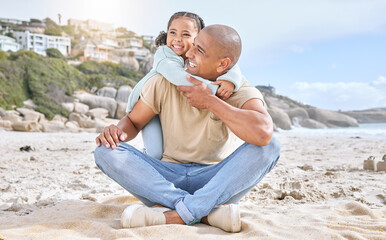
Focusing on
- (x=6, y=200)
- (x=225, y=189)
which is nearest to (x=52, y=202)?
(x=6, y=200)

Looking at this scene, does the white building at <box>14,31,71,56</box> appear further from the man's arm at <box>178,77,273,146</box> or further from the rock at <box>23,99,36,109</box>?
the man's arm at <box>178,77,273,146</box>

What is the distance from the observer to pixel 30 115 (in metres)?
16.8

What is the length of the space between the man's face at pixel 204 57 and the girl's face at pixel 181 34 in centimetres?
48

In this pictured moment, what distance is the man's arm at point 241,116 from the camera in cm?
219

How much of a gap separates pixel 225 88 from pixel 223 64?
20cm

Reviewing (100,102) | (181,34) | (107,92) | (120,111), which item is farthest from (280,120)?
(181,34)

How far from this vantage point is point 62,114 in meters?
18.6

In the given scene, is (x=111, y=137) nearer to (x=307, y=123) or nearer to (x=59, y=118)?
(x=59, y=118)

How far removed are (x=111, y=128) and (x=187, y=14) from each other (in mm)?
1239

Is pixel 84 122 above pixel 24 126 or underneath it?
underneath

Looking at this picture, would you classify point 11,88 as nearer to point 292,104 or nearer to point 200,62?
point 200,62

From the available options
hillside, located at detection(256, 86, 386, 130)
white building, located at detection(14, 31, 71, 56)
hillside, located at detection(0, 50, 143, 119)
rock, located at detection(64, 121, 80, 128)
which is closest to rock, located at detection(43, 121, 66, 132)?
A: rock, located at detection(64, 121, 80, 128)

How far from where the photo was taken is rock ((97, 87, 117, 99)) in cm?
2355

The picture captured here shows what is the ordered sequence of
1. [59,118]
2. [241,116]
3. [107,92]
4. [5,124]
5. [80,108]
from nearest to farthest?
[241,116]
[5,124]
[59,118]
[80,108]
[107,92]
